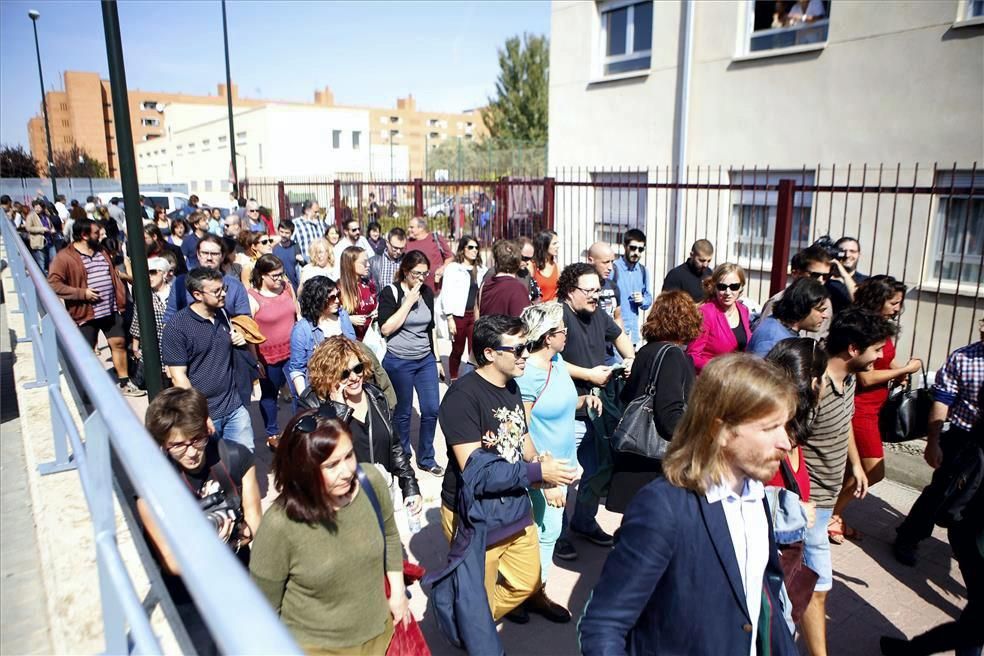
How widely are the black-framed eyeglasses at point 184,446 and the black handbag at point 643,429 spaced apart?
2117 mm

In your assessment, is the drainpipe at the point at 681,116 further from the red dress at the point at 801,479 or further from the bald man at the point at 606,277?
the red dress at the point at 801,479

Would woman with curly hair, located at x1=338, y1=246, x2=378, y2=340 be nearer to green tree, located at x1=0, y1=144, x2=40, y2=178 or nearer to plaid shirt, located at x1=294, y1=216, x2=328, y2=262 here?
plaid shirt, located at x1=294, y1=216, x2=328, y2=262

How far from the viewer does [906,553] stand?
14.2 feet

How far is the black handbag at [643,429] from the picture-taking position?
360cm

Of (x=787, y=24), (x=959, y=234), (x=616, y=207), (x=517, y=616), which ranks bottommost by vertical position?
(x=517, y=616)

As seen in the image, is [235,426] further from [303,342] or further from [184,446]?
[184,446]

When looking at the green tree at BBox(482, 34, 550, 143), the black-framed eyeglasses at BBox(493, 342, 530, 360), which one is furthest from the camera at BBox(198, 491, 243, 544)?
the green tree at BBox(482, 34, 550, 143)

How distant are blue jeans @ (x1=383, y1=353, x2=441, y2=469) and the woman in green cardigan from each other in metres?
2.87

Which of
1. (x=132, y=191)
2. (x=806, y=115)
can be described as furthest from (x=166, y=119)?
(x=132, y=191)

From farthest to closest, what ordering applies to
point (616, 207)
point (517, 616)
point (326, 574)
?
point (616, 207) < point (517, 616) < point (326, 574)

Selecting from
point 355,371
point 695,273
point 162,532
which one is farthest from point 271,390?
point 162,532

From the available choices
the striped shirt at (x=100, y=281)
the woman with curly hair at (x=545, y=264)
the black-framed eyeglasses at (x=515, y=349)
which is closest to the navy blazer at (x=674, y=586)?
the black-framed eyeglasses at (x=515, y=349)

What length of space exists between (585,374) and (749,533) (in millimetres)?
→ 2521

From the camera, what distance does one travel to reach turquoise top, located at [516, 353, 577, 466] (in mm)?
3705
